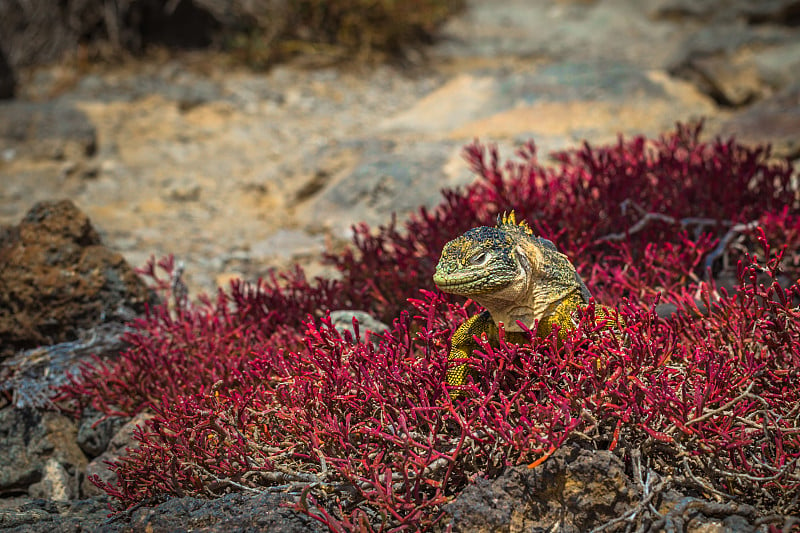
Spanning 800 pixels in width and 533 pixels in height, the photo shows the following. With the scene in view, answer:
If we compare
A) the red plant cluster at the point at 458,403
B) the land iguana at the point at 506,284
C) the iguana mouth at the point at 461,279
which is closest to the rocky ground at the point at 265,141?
the red plant cluster at the point at 458,403

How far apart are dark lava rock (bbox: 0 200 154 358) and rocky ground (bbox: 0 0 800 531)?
2 cm

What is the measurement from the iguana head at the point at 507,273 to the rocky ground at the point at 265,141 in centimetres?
78

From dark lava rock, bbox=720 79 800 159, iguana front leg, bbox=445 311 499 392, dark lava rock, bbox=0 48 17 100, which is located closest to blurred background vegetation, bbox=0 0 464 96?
dark lava rock, bbox=0 48 17 100

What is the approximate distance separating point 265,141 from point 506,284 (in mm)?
7212

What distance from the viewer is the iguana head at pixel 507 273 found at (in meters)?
3.03

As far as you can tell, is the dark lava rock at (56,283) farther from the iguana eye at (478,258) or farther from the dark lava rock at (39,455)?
the iguana eye at (478,258)

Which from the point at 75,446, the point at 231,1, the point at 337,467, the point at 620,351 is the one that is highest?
the point at 231,1

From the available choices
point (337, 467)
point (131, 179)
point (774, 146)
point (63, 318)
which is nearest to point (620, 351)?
point (337, 467)

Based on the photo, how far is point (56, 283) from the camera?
486cm

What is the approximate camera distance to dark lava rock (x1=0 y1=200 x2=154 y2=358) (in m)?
4.84

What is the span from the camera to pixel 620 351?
318cm

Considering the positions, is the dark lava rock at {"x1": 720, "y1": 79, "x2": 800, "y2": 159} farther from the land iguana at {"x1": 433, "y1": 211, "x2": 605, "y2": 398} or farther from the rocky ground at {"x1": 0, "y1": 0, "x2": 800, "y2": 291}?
the land iguana at {"x1": 433, "y1": 211, "x2": 605, "y2": 398}

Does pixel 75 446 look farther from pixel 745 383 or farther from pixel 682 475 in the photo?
pixel 745 383

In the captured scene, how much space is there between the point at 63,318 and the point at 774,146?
7.01 meters
